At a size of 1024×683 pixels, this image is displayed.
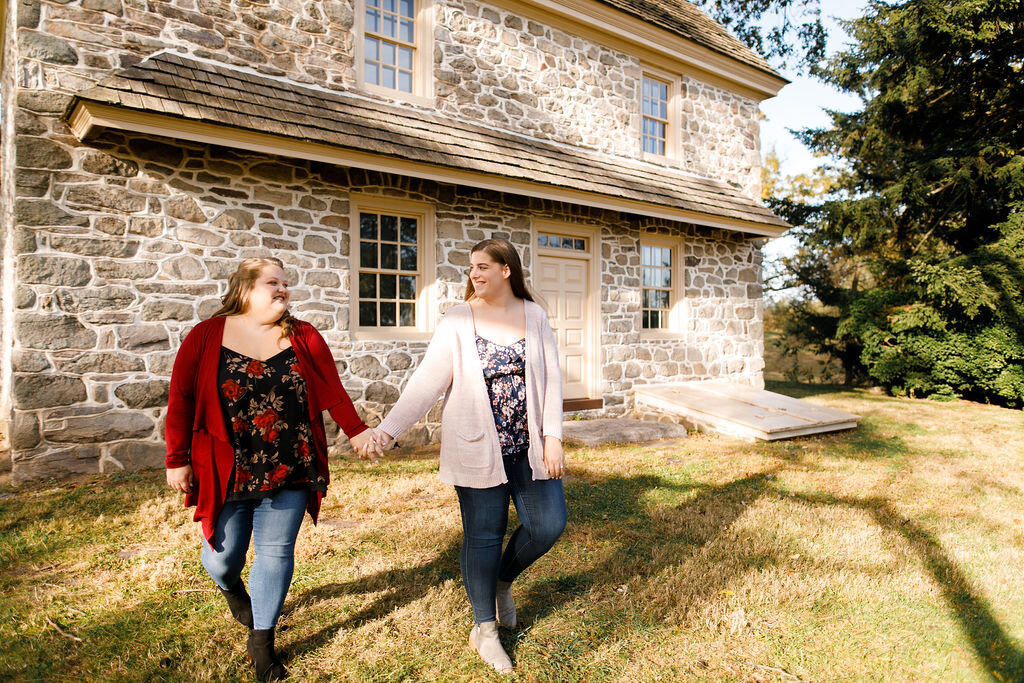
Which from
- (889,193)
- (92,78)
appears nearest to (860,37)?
(889,193)

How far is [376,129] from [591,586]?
571cm

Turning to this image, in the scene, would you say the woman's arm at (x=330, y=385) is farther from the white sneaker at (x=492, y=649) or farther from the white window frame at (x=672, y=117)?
the white window frame at (x=672, y=117)

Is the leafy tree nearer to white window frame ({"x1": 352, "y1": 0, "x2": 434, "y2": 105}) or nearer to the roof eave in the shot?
the roof eave

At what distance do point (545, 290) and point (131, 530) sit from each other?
20.7 ft

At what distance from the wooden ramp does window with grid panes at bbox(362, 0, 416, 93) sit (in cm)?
602

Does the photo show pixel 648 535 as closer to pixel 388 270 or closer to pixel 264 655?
pixel 264 655

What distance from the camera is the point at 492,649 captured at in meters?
2.86

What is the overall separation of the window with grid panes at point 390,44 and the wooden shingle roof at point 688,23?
11.1 ft

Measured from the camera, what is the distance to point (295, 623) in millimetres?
3215

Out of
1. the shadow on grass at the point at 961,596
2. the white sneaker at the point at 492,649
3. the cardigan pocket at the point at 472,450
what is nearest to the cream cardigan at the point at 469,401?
the cardigan pocket at the point at 472,450

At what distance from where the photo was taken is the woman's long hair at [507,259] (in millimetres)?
2898

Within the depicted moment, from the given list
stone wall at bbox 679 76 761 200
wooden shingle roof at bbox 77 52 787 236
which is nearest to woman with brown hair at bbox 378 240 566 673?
wooden shingle roof at bbox 77 52 787 236

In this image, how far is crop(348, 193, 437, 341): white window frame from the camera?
7570 mm

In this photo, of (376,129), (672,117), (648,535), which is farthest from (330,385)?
(672,117)
